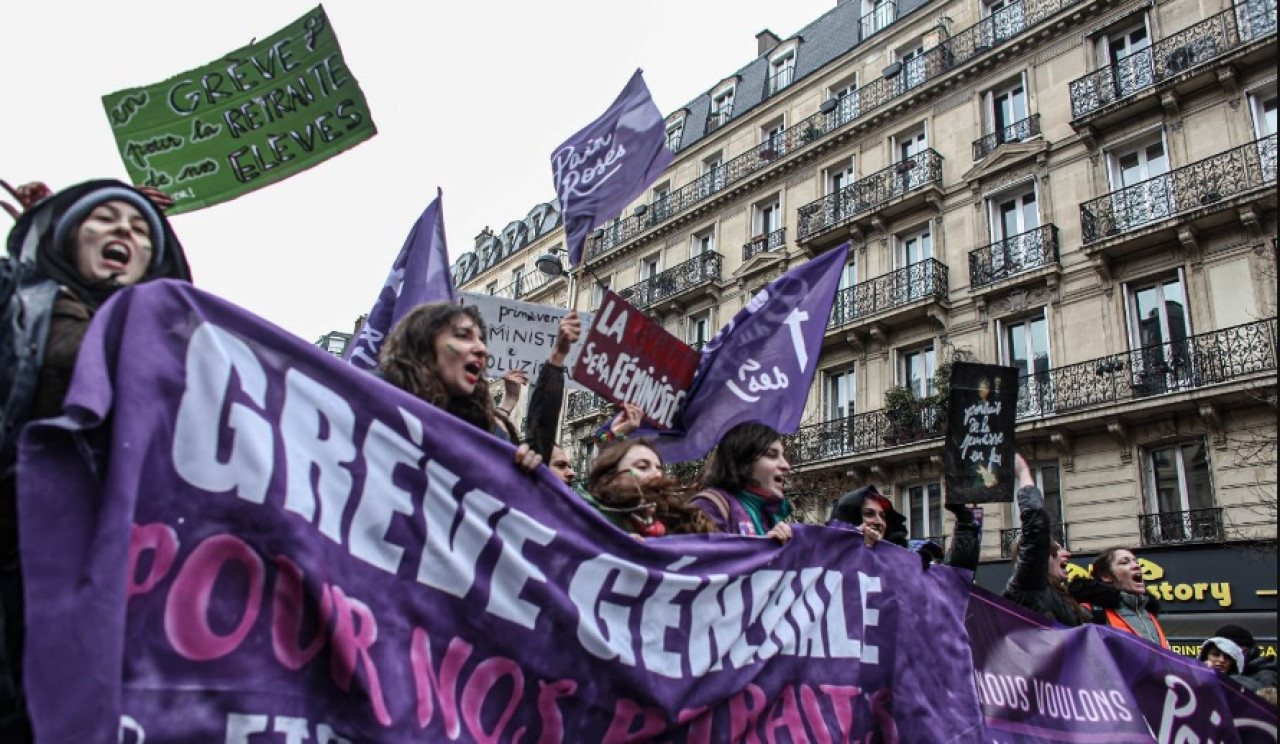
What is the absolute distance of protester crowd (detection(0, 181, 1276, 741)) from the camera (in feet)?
6.04

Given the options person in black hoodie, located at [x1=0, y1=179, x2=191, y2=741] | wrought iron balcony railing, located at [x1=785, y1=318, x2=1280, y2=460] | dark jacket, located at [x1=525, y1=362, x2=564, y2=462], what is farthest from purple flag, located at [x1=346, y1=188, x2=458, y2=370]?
wrought iron balcony railing, located at [x1=785, y1=318, x2=1280, y2=460]

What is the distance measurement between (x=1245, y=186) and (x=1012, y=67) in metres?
6.50

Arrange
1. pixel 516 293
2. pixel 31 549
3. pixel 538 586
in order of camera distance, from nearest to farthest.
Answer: pixel 31 549 < pixel 538 586 < pixel 516 293

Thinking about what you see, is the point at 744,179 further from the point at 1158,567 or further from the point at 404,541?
the point at 404,541

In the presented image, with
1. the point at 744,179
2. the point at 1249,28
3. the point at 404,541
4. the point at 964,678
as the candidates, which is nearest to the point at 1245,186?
the point at 1249,28

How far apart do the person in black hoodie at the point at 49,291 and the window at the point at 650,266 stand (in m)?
27.6

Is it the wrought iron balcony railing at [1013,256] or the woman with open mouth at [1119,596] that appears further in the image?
the wrought iron balcony railing at [1013,256]

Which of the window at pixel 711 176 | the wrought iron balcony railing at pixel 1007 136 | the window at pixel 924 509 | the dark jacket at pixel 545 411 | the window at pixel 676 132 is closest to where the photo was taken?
the dark jacket at pixel 545 411

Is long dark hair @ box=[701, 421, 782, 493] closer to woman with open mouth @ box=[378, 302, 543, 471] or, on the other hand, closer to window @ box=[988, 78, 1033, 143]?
woman with open mouth @ box=[378, 302, 543, 471]

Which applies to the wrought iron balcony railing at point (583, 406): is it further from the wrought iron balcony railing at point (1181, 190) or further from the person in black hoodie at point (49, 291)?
the person in black hoodie at point (49, 291)

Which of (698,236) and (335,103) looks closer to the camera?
(335,103)

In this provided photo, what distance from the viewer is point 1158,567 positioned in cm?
1479

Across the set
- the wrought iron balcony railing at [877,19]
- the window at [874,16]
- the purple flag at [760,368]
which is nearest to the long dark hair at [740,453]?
the purple flag at [760,368]

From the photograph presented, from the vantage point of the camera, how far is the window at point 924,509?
736 inches
